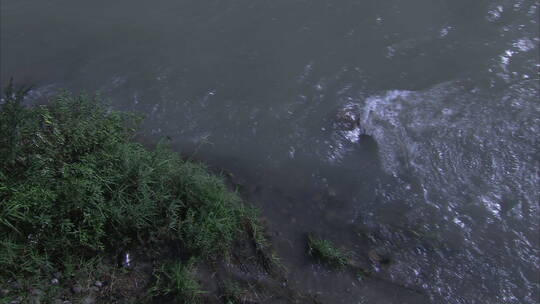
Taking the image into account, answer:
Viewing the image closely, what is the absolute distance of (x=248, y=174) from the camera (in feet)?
18.0

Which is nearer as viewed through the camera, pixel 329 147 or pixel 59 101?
pixel 59 101

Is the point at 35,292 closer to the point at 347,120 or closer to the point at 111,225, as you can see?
the point at 111,225

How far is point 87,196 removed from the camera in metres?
4.01

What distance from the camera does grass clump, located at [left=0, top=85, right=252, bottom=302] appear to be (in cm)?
380

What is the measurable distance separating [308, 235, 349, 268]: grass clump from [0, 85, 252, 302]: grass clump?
73cm

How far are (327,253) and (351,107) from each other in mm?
2251

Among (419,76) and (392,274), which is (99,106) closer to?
(392,274)

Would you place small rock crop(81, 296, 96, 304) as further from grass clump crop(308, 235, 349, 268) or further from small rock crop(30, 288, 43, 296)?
grass clump crop(308, 235, 349, 268)

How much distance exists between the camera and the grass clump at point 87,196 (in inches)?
150

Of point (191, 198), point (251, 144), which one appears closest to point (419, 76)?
point (251, 144)

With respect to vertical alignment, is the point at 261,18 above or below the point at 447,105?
above

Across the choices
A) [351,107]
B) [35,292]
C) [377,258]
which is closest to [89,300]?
[35,292]

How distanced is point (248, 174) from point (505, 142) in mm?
3136

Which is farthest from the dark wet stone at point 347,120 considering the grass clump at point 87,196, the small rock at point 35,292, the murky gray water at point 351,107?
the small rock at point 35,292
